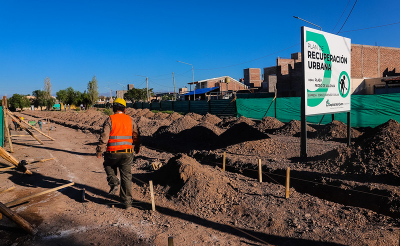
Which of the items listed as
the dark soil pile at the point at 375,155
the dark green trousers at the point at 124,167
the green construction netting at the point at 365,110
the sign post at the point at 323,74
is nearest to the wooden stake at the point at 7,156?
the dark green trousers at the point at 124,167

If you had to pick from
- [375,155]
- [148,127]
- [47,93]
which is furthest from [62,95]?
[375,155]

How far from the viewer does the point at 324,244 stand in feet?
13.2

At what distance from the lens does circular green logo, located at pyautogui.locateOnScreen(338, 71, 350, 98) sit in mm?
10430

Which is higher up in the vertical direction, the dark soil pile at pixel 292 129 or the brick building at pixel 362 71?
the brick building at pixel 362 71

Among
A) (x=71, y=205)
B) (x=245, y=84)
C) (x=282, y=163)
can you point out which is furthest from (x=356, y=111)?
(x=245, y=84)

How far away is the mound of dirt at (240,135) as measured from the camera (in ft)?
37.7

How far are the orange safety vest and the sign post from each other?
18.5 ft

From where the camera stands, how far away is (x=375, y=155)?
24.2 feet

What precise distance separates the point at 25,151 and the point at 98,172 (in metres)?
6.30

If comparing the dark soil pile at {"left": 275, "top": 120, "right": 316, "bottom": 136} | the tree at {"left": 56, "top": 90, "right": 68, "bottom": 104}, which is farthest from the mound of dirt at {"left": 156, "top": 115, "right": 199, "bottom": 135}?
the tree at {"left": 56, "top": 90, "right": 68, "bottom": 104}

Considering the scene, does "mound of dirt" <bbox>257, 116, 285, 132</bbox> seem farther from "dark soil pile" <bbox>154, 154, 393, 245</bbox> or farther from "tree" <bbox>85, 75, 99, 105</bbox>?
"tree" <bbox>85, 75, 99, 105</bbox>

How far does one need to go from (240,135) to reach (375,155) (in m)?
5.37

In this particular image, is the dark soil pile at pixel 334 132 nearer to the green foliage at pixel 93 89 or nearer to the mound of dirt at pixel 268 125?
the mound of dirt at pixel 268 125

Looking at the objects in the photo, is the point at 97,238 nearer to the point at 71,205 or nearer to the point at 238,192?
the point at 71,205
